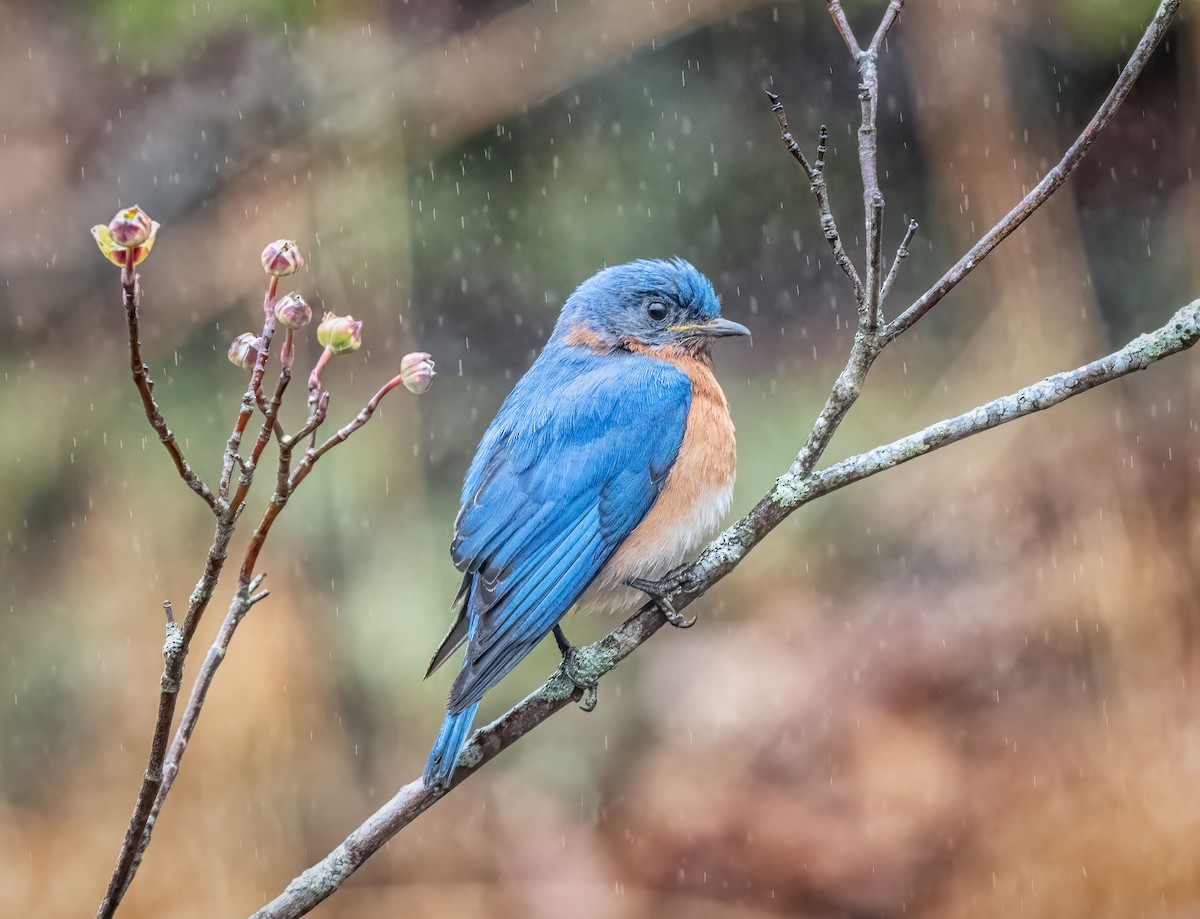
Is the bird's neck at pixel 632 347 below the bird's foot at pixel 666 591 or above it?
above

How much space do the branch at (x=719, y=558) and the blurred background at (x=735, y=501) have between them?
1.87 meters

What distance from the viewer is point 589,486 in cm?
297

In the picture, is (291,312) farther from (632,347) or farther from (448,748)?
(632,347)

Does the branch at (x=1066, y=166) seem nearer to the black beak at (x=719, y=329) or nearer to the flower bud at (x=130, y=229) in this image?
the flower bud at (x=130, y=229)

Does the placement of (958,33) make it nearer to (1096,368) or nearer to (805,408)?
(805,408)

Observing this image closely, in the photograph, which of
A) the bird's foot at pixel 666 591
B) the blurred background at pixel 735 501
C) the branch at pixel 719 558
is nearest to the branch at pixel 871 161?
the branch at pixel 719 558

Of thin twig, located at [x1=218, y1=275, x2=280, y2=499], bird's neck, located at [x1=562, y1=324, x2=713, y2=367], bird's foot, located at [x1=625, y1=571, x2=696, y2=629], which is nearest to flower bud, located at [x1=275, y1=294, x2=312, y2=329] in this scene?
thin twig, located at [x1=218, y1=275, x2=280, y2=499]

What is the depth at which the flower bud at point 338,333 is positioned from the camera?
1.61 m

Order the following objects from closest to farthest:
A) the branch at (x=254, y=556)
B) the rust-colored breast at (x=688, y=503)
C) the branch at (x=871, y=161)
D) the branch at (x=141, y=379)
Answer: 1. the branch at (x=141, y=379)
2. the branch at (x=254, y=556)
3. the branch at (x=871, y=161)
4. the rust-colored breast at (x=688, y=503)

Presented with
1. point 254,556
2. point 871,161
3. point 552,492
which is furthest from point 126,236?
point 552,492

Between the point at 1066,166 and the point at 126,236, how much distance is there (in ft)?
4.41

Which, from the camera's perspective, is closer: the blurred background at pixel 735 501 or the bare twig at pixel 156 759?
the bare twig at pixel 156 759

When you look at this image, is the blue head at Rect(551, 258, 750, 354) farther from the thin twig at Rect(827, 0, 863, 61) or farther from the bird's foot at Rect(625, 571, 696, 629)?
the thin twig at Rect(827, 0, 863, 61)

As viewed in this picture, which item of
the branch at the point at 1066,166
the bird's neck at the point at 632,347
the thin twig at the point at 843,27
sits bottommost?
the branch at the point at 1066,166
